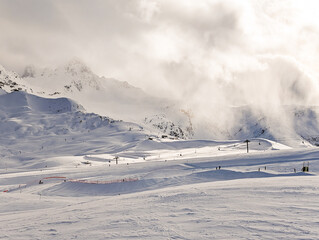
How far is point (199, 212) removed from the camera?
48.0 feet

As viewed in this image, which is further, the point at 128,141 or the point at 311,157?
the point at 128,141

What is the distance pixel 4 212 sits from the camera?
22703 millimetres

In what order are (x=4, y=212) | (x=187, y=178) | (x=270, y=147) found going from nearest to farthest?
(x=4, y=212)
(x=187, y=178)
(x=270, y=147)

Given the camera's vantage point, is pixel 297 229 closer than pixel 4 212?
Yes

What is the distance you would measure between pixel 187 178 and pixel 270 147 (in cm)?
10175

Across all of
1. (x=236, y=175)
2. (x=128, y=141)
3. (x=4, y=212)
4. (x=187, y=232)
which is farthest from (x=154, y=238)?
(x=128, y=141)

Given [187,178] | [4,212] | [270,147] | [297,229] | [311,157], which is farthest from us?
[270,147]

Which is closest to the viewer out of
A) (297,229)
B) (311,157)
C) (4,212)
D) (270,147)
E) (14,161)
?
(297,229)

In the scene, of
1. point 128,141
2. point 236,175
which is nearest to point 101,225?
point 236,175

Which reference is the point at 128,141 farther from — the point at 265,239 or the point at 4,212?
the point at 265,239

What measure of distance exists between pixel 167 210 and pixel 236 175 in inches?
900

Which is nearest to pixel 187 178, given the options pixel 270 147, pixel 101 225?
pixel 101 225

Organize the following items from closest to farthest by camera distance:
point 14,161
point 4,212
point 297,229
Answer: point 297,229 < point 4,212 < point 14,161

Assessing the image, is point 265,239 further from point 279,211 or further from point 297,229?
point 279,211
